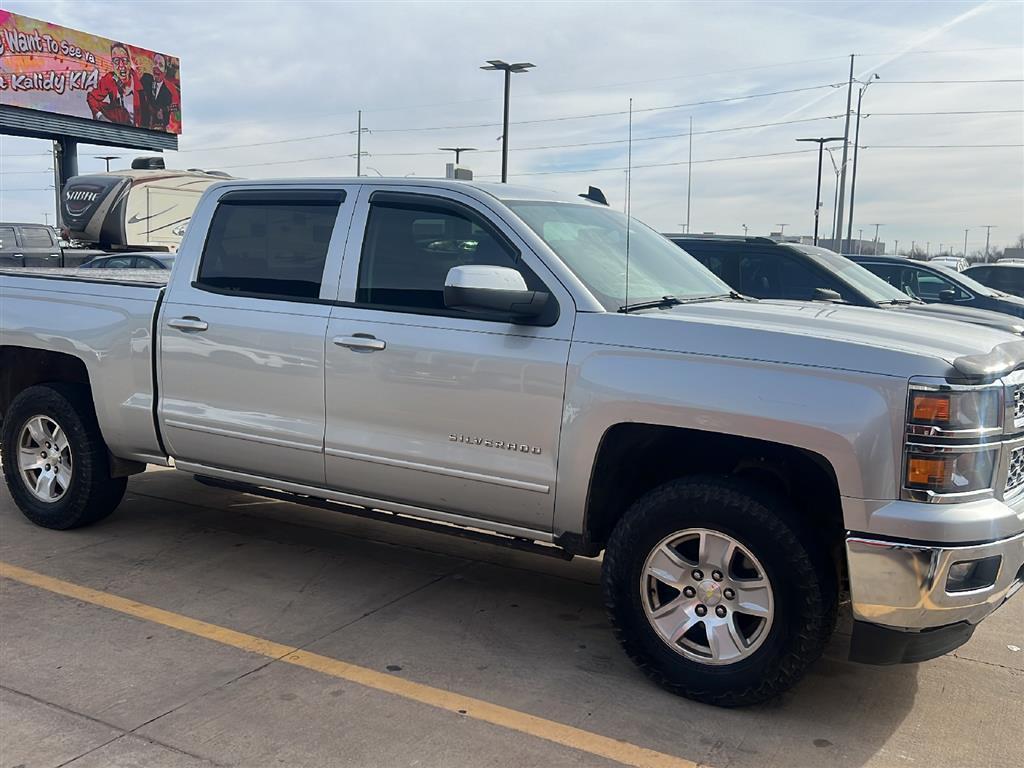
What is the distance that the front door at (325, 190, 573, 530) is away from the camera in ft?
13.1

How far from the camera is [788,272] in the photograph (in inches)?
360

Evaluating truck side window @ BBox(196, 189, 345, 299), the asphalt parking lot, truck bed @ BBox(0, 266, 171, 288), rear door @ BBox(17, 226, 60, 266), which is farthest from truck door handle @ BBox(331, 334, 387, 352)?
rear door @ BBox(17, 226, 60, 266)

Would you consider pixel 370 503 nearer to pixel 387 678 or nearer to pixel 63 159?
pixel 387 678

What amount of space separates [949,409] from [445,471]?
2070 millimetres

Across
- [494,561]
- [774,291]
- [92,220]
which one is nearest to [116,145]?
[92,220]

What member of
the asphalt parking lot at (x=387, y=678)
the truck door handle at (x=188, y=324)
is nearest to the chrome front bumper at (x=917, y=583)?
the asphalt parking lot at (x=387, y=678)

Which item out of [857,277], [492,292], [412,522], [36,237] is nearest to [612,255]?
[492,292]

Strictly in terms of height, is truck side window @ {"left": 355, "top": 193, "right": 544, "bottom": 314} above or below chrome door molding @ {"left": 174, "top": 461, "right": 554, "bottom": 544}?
above

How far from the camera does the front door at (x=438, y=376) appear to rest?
13.1 ft

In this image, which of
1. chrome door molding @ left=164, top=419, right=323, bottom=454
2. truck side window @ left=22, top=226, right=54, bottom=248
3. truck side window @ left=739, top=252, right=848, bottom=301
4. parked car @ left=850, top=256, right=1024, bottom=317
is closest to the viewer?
chrome door molding @ left=164, top=419, right=323, bottom=454

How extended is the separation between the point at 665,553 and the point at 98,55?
40739 mm

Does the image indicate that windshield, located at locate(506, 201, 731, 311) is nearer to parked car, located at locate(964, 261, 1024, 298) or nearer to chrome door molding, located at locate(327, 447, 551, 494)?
chrome door molding, located at locate(327, 447, 551, 494)

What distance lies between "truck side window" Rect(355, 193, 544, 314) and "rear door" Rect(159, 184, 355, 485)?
0.18 metres

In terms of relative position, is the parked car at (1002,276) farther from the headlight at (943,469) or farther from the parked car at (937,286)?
the headlight at (943,469)
